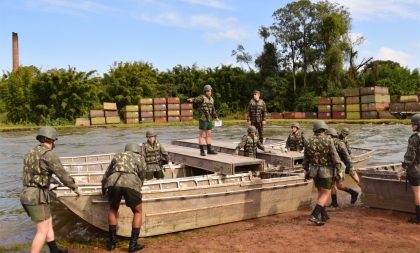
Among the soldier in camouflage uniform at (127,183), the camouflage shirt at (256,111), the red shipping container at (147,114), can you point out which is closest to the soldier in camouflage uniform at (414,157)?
the soldier in camouflage uniform at (127,183)

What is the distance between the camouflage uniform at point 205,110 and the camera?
11.6 meters

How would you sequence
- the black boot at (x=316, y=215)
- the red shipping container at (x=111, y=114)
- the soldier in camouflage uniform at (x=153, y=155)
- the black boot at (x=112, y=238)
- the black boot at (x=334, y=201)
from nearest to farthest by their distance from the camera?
1. the black boot at (x=112, y=238)
2. the black boot at (x=316, y=215)
3. the black boot at (x=334, y=201)
4. the soldier in camouflage uniform at (x=153, y=155)
5. the red shipping container at (x=111, y=114)

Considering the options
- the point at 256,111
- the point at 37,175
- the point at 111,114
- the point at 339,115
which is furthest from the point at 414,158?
the point at 111,114

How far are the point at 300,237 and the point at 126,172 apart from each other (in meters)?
3.47

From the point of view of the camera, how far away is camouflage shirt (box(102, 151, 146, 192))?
711 centimetres

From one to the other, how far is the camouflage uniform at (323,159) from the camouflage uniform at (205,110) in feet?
12.8

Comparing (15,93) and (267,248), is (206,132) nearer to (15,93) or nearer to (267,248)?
(267,248)

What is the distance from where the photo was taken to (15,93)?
4709cm

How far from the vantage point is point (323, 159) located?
325 inches

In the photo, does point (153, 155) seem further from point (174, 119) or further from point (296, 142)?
point (174, 119)

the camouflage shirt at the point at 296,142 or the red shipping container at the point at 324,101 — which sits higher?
the red shipping container at the point at 324,101

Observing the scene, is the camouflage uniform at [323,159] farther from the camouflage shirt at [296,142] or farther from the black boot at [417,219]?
the camouflage shirt at [296,142]

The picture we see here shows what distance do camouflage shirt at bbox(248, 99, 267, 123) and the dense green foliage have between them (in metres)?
35.8

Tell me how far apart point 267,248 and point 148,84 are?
48.4 meters
